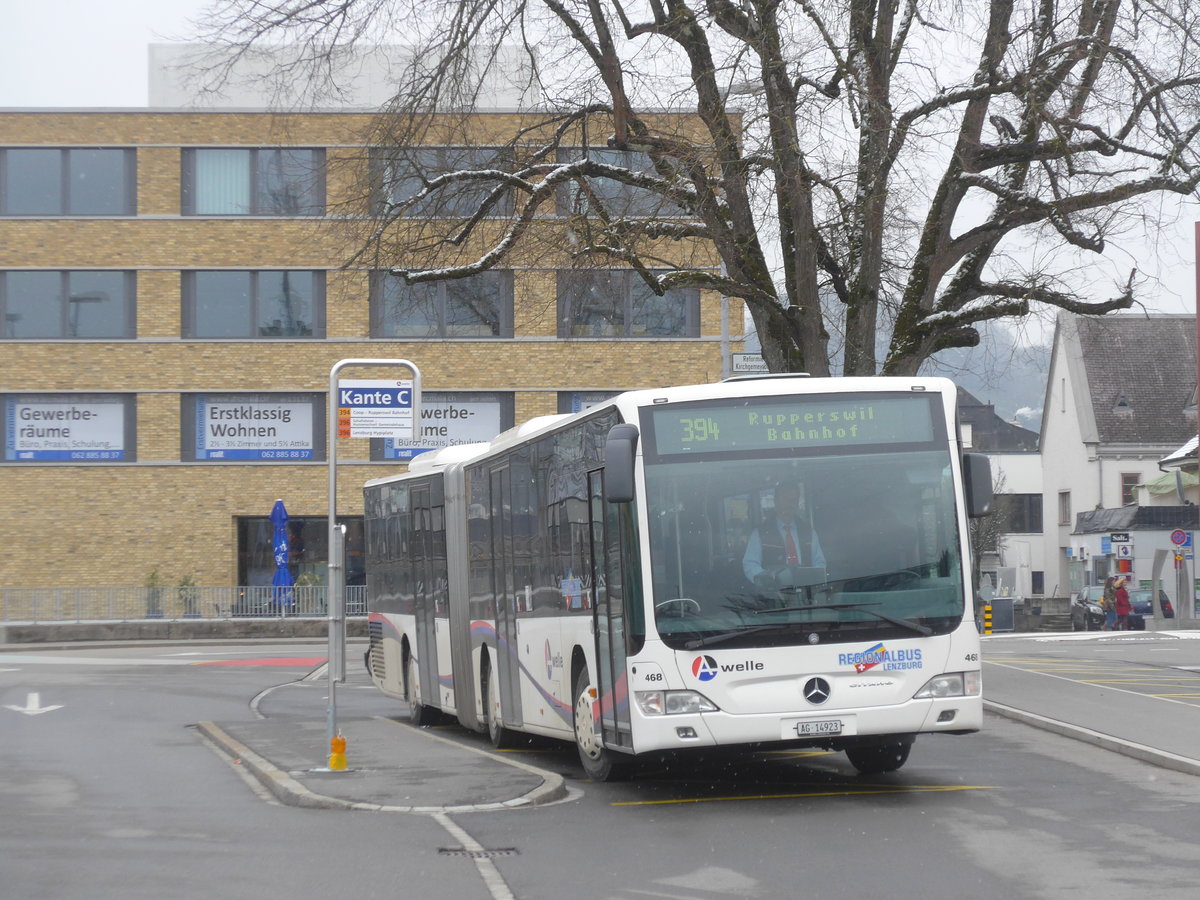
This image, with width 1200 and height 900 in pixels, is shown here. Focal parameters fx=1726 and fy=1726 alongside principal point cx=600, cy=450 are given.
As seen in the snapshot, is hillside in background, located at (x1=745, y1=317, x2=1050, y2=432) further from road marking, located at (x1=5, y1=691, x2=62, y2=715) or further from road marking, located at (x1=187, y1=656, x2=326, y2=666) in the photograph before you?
road marking, located at (x1=187, y1=656, x2=326, y2=666)

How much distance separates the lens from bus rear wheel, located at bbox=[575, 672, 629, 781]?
12.5 m

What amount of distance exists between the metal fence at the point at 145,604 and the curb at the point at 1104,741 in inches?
1068

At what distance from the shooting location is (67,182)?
46.0 m

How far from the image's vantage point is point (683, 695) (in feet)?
36.2

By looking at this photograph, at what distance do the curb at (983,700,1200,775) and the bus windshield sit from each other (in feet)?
9.33

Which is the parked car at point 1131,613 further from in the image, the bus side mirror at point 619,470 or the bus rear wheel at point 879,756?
the bus side mirror at point 619,470

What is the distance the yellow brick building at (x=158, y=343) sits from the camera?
45625mm

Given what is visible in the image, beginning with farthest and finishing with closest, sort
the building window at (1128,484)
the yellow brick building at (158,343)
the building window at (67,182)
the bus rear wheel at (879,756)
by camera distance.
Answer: the building window at (1128,484), the building window at (67,182), the yellow brick building at (158,343), the bus rear wheel at (879,756)

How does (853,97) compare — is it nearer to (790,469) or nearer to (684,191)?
(684,191)

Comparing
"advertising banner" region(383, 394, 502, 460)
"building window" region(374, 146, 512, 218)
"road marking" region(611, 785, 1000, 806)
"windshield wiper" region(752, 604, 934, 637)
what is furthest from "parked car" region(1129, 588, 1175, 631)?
"windshield wiper" region(752, 604, 934, 637)

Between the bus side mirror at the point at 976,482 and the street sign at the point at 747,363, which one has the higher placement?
the street sign at the point at 747,363

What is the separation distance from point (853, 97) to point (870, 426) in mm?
7570

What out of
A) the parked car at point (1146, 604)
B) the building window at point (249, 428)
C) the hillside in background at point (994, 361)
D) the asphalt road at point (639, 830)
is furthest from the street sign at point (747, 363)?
the parked car at point (1146, 604)

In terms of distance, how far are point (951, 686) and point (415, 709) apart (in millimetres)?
9595
